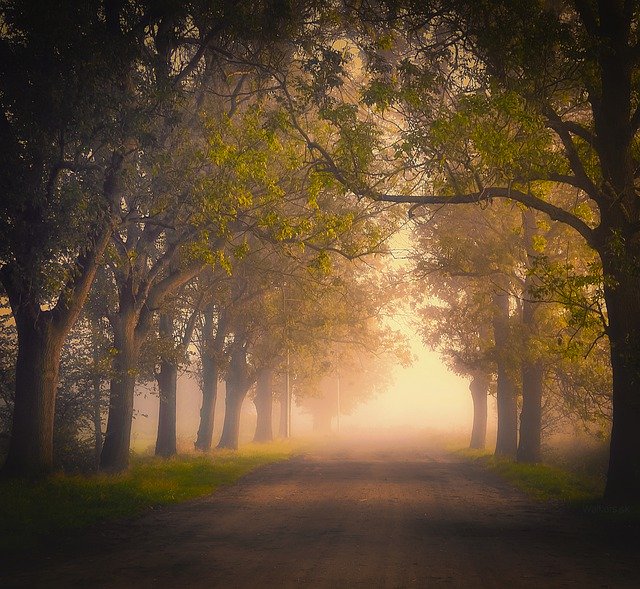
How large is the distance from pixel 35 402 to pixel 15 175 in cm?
579

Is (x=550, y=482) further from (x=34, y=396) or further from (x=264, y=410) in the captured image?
(x=264, y=410)

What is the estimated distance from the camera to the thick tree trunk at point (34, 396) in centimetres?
1599

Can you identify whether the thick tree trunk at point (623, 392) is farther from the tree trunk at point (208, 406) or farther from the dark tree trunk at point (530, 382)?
the tree trunk at point (208, 406)

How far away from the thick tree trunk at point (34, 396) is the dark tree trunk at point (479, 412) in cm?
2523

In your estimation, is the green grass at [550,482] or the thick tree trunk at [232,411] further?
the thick tree trunk at [232,411]

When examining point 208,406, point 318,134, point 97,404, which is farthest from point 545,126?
point 208,406

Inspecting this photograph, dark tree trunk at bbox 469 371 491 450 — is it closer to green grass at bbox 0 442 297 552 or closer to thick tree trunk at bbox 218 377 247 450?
thick tree trunk at bbox 218 377 247 450

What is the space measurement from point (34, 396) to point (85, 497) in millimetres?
3888

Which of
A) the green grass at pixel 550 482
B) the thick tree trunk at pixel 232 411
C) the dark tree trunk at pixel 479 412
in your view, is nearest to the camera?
the green grass at pixel 550 482

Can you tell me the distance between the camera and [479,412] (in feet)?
A: 127

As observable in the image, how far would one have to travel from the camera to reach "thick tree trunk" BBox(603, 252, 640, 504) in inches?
523

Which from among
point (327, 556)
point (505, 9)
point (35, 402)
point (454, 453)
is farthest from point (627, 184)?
point (454, 453)

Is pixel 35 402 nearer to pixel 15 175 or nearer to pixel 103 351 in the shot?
pixel 15 175

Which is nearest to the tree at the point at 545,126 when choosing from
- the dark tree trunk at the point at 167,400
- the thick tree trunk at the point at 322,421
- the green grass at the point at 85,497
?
the green grass at the point at 85,497
